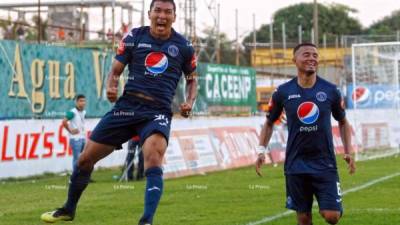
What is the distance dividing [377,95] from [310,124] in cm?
2633

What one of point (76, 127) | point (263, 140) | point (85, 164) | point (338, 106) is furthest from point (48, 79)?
point (338, 106)

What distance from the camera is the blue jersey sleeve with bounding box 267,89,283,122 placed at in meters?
10.1

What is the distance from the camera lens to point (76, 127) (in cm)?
2270

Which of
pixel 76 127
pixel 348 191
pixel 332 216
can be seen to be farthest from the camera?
pixel 76 127

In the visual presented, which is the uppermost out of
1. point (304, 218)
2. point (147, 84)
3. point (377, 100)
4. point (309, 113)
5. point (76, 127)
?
point (377, 100)

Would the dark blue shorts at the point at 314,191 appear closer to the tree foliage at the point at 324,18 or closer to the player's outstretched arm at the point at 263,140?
the player's outstretched arm at the point at 263,140

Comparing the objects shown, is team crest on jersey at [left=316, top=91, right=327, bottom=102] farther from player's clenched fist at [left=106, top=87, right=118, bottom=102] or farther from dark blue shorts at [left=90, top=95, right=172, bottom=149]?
player's clenched fist at [left=106, top=87, right=118, bottom=102]

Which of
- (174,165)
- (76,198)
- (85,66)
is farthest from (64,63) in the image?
(76,198)

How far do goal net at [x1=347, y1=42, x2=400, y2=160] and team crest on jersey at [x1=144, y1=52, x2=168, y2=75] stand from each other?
24817 mm

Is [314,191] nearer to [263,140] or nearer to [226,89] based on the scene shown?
[263,140]

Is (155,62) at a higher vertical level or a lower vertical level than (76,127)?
higher

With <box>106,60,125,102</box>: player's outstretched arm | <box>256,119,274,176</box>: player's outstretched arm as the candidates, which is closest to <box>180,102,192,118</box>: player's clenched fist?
<box>106,60,125,102</box>: player's outstretched arm

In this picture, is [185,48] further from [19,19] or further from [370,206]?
[19,19]

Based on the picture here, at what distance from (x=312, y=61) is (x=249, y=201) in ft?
21.8
